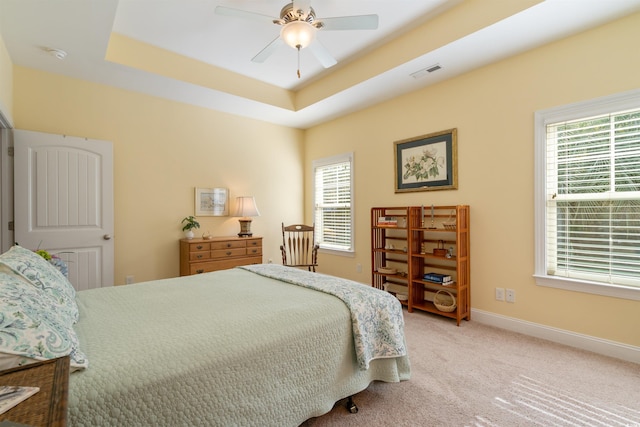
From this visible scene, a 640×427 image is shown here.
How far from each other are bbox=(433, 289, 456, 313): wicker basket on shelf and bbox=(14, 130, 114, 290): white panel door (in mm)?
3701

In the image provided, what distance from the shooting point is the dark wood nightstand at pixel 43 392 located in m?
0.64

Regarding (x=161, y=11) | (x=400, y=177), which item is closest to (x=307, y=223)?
(x=400, y=177)

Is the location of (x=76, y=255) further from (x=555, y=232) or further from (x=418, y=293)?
(x=555, y=232)

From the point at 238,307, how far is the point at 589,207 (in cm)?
296

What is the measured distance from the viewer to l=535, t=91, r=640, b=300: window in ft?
7.77

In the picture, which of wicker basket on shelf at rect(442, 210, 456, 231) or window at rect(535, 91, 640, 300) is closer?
window at rect(535, 91, 640, 300)

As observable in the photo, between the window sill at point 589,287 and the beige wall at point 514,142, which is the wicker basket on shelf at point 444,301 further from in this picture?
the window sill at point 589,287

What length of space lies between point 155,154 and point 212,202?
3.17 feet

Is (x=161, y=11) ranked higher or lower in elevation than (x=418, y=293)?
higher

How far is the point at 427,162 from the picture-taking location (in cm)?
368

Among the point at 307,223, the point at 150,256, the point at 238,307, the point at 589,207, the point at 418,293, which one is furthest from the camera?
the point at 307,223

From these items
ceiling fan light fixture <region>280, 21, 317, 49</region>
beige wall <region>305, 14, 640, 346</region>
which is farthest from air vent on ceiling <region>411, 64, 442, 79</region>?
ceiling fan light fixture <region>280, 21, 317, 49</region>

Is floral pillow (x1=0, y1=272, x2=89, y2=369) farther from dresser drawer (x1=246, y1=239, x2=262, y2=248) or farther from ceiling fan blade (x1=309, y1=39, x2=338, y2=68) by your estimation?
dresser drawer (x1=246, y1=239, x2=262, y2=248)

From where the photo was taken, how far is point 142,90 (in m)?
3.76
